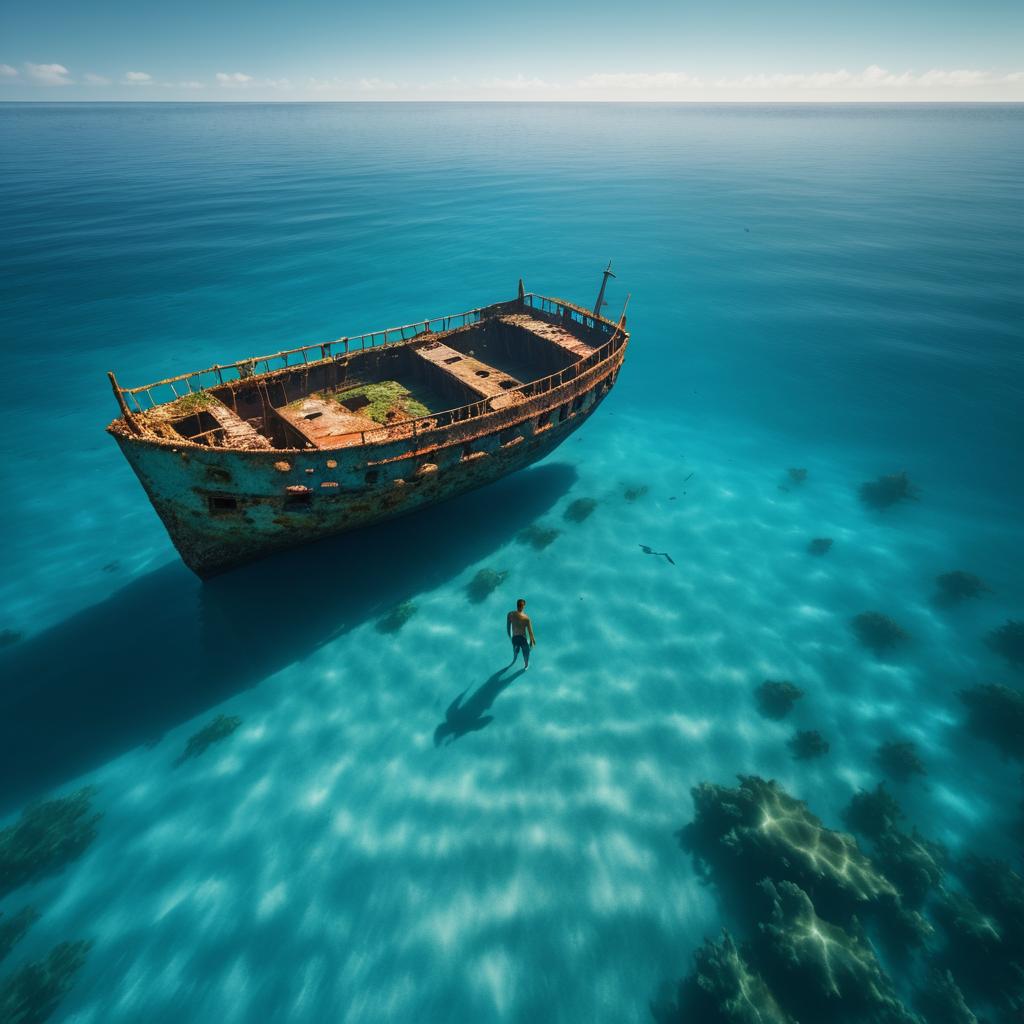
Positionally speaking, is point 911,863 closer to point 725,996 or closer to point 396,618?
point 725,996

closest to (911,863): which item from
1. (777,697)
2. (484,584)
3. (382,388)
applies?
(777,697)

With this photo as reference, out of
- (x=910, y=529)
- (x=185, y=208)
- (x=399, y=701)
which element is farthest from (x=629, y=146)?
(x=399, y=701)

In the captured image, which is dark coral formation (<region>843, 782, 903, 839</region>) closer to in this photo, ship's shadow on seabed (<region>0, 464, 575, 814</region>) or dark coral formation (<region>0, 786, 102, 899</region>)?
ship's shadow on seabed (<region>0, 464, 575, 814</region>)

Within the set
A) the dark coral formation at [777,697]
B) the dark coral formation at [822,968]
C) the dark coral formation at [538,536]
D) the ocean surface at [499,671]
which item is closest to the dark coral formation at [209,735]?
the ocean surface at [499,671]

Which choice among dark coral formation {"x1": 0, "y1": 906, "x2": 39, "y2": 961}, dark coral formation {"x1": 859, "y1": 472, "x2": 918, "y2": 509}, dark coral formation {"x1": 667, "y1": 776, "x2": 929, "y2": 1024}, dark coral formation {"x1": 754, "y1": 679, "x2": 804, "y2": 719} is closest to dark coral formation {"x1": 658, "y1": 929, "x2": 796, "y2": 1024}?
dark coral formation {"x1": 667, "y1": 776, "x2": 929, "y2": 1024}

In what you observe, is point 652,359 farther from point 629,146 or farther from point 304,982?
point 629,146
